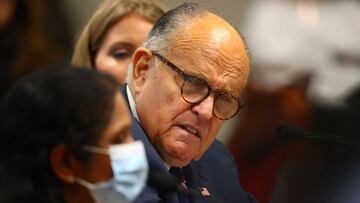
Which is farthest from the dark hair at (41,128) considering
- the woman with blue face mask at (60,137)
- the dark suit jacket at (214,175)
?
the dark suit jacket at (214,175)

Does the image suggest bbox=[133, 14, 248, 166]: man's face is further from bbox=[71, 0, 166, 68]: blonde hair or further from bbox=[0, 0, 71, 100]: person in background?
bbox=[0, 0, 71, 100]: person in background

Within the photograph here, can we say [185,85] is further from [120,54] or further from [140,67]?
[120,54]

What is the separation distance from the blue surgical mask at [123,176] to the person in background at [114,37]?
936 millimetres

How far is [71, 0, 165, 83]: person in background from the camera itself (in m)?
2.44

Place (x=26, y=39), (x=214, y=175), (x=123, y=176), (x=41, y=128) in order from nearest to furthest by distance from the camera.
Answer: (x=41, y=128) → (x=123, y=176) → (x=214, y=175) → (x=26, y=39)

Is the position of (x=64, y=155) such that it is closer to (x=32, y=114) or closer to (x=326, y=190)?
(x=32, y=114)

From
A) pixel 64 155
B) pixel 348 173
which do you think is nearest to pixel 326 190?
pixel 348 173

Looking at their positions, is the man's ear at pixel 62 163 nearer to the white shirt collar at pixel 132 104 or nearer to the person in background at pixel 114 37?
the white shirt collar at pixel 132 104

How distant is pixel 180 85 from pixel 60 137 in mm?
475

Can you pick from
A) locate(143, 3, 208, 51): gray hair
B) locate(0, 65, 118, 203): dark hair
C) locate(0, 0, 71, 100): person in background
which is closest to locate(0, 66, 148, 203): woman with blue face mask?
Result: locate(0, 65, 118, 203): dark hair

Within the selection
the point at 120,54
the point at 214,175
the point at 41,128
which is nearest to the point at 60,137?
the point at 41,128

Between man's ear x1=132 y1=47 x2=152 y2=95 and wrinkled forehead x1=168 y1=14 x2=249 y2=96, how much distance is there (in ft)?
0.21

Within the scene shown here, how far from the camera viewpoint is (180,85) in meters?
1.81

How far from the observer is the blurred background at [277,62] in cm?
272
